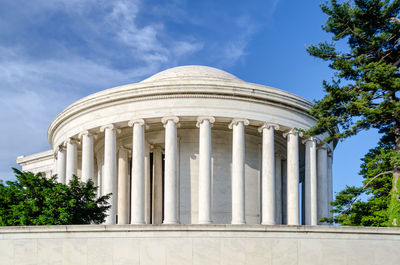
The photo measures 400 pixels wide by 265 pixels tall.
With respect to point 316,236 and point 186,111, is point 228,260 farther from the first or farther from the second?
point 186,111

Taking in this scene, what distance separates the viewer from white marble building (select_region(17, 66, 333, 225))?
58.2 m

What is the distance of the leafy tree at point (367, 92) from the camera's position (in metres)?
41.2

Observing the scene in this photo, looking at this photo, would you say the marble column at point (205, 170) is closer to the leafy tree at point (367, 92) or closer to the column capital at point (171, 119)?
the column capital at point (171, 119)

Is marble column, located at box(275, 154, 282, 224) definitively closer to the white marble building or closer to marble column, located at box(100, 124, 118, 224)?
the white marble building

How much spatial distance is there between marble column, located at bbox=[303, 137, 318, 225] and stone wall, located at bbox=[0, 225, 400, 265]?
29.6m

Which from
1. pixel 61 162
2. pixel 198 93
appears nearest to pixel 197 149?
pixel 198 93

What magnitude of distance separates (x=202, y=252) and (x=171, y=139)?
25728mm

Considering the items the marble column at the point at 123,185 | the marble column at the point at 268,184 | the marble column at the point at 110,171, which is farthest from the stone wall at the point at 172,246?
the marble column at the point at 123,185

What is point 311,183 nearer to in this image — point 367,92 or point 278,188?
point 278,188

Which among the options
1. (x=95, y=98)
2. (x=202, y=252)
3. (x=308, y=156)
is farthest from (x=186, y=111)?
(x=202, y=252)

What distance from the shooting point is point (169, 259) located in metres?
33.3

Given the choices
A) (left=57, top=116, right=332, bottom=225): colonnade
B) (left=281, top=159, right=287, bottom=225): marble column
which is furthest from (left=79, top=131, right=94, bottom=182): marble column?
(left=281, top=159, right=287, bottom=225): marble column

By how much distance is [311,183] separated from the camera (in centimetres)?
6353

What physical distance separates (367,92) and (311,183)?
22923 millimetres
